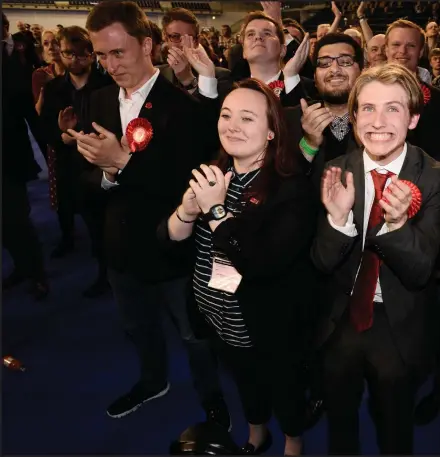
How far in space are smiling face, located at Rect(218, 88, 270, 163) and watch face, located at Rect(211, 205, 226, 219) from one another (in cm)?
23

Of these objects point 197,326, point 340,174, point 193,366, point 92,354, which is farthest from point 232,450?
point 340,174

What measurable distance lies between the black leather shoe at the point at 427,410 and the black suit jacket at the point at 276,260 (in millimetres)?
792

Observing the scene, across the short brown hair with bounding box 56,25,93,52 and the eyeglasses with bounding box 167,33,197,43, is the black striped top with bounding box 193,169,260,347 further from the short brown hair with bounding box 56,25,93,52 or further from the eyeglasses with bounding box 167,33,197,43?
the short brown hair with bounding box 56,25,93,52

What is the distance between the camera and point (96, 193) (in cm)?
219

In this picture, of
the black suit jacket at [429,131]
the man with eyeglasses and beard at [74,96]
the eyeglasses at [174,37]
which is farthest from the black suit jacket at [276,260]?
the eyeglasses at [174,37]

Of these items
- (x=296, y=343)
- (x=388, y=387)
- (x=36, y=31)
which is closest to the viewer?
(x=388, y=387)

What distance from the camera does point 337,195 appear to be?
1518 mm

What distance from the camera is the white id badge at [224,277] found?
1.68 metres

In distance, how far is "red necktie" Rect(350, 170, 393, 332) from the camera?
1.55 meters

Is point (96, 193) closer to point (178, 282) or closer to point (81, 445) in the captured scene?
point (178, 282)

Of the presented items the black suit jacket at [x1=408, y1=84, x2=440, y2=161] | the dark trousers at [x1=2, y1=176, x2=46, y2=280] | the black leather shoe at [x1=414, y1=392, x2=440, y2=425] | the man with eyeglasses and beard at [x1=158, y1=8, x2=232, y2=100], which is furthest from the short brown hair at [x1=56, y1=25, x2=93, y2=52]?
the black leather shoe at [x1=414, y1=392, x2=440, y2=425]

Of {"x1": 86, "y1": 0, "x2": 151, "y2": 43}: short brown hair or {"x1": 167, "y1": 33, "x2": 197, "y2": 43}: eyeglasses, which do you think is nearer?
{"x1": 86, "y1": 0, "x2": 151, "y2": 43}: short brown hair

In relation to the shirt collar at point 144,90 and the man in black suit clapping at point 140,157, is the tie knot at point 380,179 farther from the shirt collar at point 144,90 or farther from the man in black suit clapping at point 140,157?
the shirt collar at point 144,90

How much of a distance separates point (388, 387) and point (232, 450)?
0.83 metres
